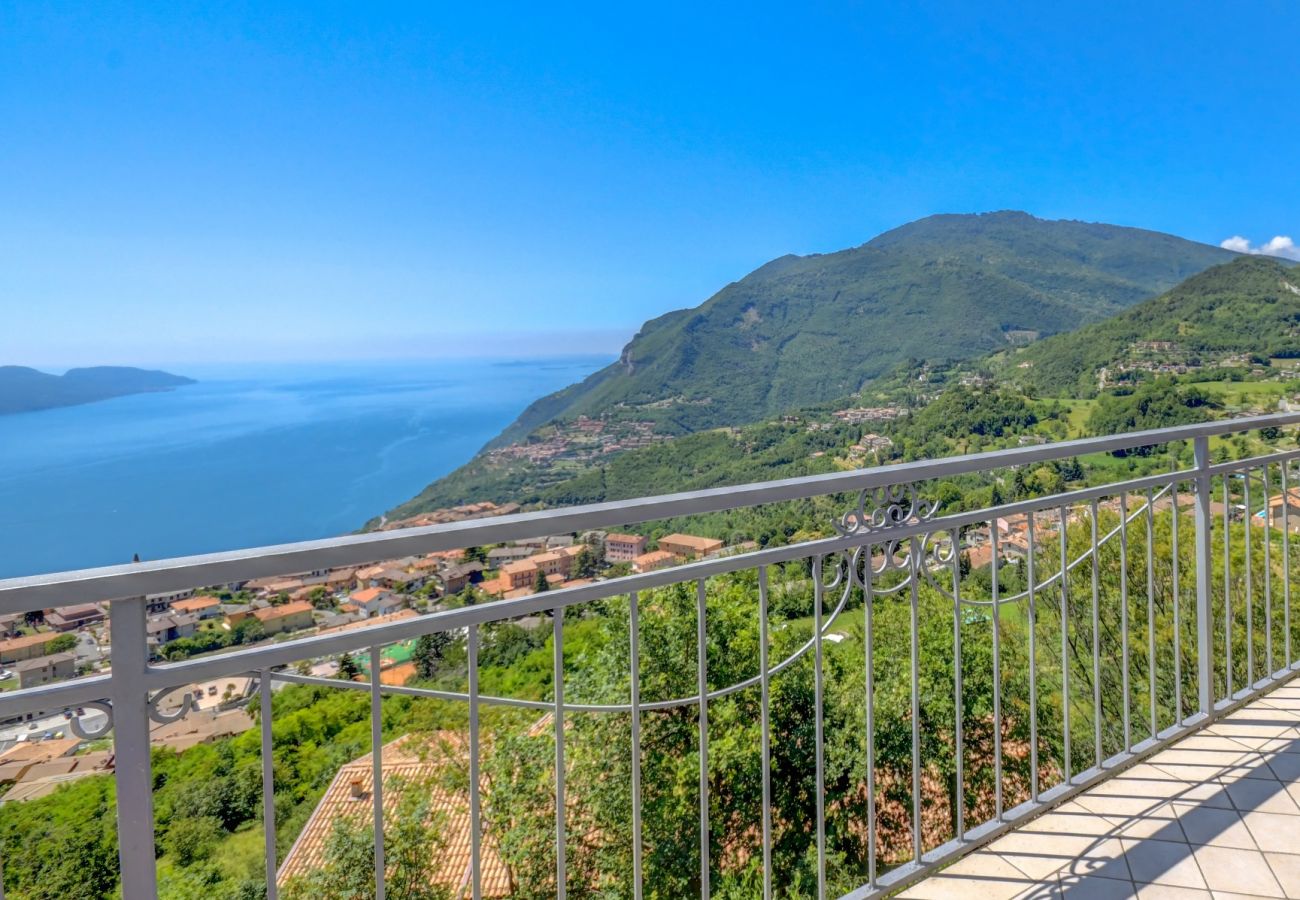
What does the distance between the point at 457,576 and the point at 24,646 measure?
29.5 inches

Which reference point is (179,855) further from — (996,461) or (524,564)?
(996,461)

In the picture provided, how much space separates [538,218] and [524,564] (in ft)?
203

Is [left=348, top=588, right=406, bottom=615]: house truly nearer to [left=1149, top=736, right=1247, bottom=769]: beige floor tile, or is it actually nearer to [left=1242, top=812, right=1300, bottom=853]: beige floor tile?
[left=1242, top=812, right=1300, bottom=853]: beige floor tile

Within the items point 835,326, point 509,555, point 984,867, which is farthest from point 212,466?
point 835,326

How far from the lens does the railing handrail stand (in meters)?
0.89

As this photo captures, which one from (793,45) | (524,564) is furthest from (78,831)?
(793,45)

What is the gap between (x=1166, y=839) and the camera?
2.04 m

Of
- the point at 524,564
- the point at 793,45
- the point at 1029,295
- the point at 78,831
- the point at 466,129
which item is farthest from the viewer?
the point at 1029,295

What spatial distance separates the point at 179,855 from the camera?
5.44 feet

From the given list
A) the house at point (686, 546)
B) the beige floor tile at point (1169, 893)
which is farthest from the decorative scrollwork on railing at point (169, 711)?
the beige floor tile at point (1169, 893)

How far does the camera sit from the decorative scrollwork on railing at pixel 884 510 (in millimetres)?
1741

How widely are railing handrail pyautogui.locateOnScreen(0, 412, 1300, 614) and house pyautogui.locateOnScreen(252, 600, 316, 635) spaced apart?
281 mm

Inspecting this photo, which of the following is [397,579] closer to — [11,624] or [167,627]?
[167,627]

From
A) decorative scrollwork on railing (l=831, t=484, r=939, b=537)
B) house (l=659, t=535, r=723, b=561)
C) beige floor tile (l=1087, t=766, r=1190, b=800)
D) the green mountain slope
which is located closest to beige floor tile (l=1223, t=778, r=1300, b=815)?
beige floor tile (l=1087, t=766, r=1190, b=800)
